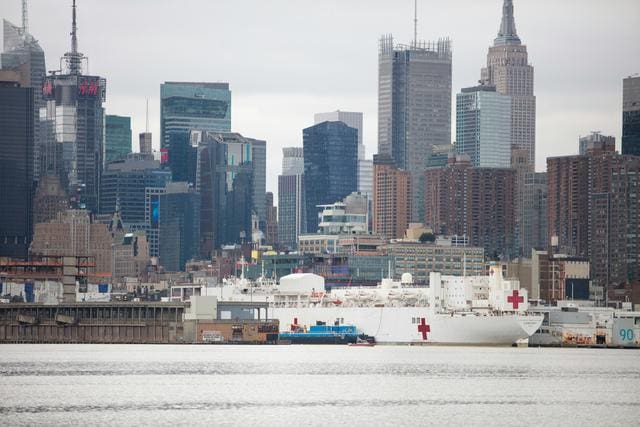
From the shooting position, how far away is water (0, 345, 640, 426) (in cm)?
8894

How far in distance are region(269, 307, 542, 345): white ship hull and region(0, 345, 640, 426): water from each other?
49.5 feet

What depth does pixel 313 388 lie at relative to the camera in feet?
356

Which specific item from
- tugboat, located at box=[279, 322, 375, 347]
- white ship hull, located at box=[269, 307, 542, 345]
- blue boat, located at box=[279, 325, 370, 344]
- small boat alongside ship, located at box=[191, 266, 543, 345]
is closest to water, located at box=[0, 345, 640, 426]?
white ship hull, located at box=[269, 307, 542, 345]

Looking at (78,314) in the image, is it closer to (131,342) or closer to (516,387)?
(131,342)

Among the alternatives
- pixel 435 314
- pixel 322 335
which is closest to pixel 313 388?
pixel 435 314

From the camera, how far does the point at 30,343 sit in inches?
7397

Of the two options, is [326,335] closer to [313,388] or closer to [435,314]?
[435,314]

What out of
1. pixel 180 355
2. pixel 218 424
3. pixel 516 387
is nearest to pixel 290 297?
pixel 180 355

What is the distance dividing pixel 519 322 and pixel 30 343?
5624 centimetres

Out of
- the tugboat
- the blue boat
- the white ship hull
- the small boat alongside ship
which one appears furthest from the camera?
the blue boat

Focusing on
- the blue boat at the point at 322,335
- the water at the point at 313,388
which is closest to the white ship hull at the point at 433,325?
the blue boat at the point at 322,335

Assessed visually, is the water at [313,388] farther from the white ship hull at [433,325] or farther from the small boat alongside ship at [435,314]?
the small boat alongside ship at [435,314]

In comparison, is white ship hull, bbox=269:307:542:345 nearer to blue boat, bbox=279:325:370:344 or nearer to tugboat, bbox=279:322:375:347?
tugboat, bbox=279:322:375:347

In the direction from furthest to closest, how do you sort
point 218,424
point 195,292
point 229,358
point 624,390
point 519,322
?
point 195,292, point 519,322, point 229,358, point 624,390, point 218,424
